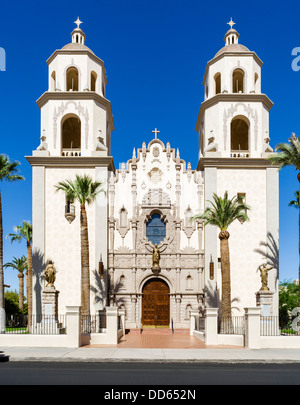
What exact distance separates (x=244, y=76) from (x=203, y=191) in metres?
9.00

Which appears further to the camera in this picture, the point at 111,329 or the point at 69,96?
the point at 69,96

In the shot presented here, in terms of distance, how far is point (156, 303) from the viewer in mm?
38125

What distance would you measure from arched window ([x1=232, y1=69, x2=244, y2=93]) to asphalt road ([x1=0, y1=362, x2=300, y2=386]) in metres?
26.4

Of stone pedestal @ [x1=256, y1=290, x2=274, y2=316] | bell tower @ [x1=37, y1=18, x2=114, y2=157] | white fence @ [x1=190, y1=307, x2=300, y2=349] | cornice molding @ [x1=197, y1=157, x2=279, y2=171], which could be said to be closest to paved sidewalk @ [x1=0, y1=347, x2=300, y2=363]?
white fence @ [x1=190, y1=307, x2=300, y2=349]

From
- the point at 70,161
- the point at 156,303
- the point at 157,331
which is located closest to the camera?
the point at 157,331

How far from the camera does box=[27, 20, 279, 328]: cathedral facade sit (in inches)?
1441

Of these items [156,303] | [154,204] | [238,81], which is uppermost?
[238,81]

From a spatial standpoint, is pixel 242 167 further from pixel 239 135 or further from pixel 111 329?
pixel 111 329

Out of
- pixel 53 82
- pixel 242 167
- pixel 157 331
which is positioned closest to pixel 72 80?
pixel 53 82

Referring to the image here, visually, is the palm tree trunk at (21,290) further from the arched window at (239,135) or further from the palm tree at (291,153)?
the palm tree at (291,153)

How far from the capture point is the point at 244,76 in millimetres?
38844

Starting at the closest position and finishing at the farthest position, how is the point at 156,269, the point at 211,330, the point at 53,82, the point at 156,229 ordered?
the point at 211,330, the point at 156,269, the point at 156,229, the point at 53,82

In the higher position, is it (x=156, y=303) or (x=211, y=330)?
(x=211, y=330)

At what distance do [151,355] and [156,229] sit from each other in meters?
18.5
